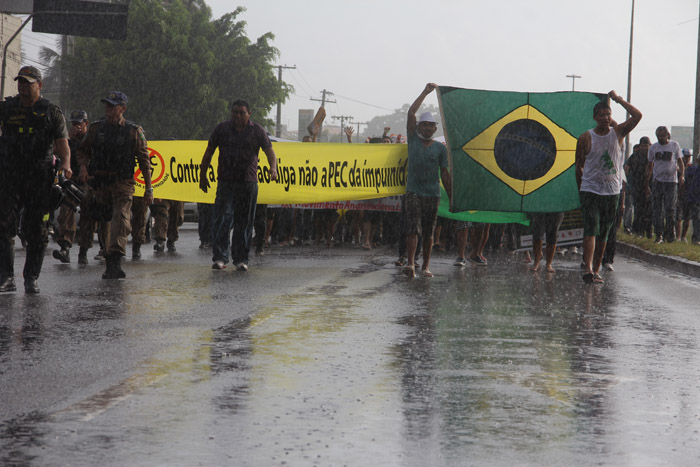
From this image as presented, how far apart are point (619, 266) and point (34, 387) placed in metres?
11.8

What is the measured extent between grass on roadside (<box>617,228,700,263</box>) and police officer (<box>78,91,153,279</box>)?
784 cm

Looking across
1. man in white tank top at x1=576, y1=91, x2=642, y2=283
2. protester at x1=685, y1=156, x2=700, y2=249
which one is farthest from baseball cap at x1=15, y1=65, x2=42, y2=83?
protester at x1=685, y1=156, x2=700, y2=249

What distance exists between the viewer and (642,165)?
20.1 meters

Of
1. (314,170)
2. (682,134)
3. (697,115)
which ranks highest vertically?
(682,134)

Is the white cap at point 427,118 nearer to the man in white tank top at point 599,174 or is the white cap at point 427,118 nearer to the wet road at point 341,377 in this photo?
the man in white tank top at point 599,174

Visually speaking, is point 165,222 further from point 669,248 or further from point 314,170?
point 669,248

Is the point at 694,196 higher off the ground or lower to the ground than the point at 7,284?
higher

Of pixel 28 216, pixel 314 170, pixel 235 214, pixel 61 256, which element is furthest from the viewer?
pixel 314 170

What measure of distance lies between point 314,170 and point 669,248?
5771 mm

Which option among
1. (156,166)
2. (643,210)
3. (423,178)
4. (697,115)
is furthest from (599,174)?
(697,115)

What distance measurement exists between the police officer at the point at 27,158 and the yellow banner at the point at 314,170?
28.1 feet

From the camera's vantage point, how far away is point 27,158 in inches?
373

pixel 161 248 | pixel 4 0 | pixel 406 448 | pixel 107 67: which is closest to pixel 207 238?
pixel 161 248

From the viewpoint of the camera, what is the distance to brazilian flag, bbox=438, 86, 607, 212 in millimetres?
14555
